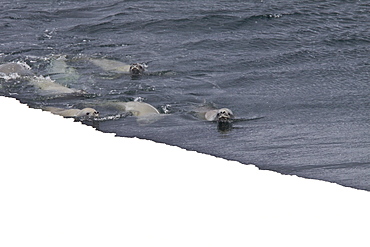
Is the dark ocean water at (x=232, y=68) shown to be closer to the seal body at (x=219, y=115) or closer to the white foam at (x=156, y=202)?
the seal body at (x=219, y=115)

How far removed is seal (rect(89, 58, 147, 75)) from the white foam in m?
5.54

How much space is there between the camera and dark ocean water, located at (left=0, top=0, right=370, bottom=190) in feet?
34.8

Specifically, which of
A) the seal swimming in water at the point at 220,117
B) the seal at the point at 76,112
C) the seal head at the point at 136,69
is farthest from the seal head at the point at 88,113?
the seal head at the point at 136,69

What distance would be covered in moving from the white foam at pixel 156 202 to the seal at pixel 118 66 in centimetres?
554

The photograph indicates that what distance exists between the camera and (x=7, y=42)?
17.7m

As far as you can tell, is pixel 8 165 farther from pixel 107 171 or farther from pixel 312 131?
pixel 312 131

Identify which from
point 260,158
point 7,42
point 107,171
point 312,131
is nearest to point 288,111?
point 312,131

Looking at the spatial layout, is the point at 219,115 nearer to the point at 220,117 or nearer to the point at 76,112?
the point at 220,117

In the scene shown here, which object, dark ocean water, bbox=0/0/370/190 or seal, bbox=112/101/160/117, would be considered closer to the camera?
dark ocean water, bbox=0/0/370/190

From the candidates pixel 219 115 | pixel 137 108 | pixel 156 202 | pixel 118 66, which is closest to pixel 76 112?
pixel 137 108

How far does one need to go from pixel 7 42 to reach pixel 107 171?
34.5ft

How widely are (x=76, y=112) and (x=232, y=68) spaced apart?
14.7ft

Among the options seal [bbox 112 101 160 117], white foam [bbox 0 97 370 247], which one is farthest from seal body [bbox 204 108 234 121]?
white foam [bbox 0 97 370 247]

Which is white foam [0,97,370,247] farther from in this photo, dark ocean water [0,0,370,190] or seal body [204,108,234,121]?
seal body [204,108,234,121]
